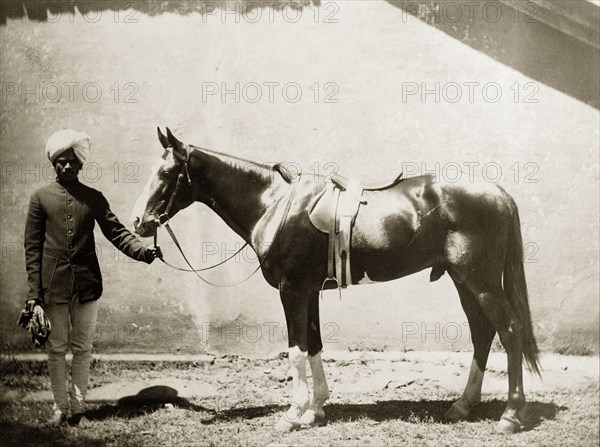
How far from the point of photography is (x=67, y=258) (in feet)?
11.9

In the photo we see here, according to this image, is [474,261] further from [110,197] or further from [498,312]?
[110,197]

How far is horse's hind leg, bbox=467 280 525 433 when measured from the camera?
3.69m

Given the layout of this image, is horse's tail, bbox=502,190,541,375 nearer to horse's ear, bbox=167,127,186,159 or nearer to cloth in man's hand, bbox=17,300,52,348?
horse's ear, bbox=167,127,186,159

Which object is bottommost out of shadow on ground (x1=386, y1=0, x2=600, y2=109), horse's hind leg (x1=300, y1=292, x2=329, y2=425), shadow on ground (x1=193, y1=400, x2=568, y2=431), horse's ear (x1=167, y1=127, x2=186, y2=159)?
shadow on ground (x1=193, y1=400, x2=568, y2=431)

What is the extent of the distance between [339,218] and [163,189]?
1.04 metres

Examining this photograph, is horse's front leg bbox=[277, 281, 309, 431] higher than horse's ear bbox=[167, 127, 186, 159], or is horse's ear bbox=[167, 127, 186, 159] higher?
horse's ear bbox=[167, 127, 186, 159]

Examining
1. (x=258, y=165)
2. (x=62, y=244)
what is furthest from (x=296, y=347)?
(x=62, y=244)

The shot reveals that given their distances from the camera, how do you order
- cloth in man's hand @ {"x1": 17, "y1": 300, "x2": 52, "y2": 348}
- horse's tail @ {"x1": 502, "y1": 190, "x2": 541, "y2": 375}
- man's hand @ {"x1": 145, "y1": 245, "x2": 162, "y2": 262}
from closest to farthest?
cloth in man's hand @ {"x1": 17, "y1": 300, "x2": 52, "y2": 348}
man's hand @ {"x1": 145, "y1": 245, "x2": 162, "y2": 262}
horse's tail @ {"x1": 502, "y1": 190, "x2": 541, "y2": 375}

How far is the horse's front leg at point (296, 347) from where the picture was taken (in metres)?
3.67
